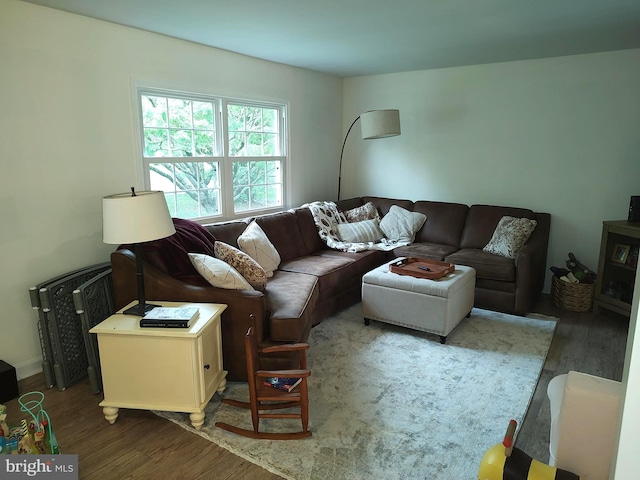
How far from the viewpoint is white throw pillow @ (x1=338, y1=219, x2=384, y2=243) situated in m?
4.58

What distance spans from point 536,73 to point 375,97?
5.83ft

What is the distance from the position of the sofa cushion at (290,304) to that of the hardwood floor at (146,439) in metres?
0.74

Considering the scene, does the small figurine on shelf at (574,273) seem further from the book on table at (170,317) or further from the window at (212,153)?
the book on table at (170,317)

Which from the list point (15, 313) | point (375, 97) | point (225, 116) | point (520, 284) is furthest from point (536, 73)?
point (15, 313)

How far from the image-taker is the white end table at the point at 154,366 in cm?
221

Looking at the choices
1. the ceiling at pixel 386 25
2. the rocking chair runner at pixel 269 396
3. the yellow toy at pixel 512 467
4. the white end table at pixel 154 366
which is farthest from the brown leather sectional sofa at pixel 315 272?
the ceiling at pixel 386 25

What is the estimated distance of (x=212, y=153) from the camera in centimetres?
400

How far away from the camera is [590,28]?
3.15m

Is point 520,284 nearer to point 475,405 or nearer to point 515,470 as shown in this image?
point 475,405

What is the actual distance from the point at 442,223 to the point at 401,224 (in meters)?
0.44

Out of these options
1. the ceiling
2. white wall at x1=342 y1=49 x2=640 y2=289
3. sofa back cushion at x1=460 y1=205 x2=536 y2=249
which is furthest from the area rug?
the ceiling

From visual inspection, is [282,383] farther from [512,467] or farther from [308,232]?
[308,232]

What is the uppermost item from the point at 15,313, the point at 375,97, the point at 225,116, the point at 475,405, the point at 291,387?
the point at 375,97

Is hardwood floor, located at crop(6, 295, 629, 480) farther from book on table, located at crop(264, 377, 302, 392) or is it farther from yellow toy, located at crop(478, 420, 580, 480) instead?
yellow toy, located at crop(478, 420, 580, 480)
